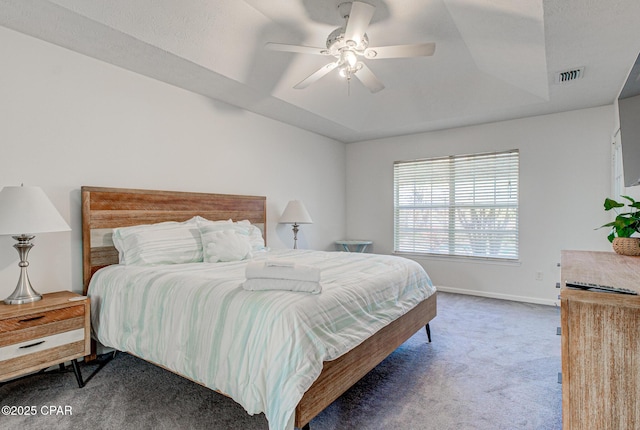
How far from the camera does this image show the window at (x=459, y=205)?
468 centimetres

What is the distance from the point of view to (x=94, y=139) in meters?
2.86

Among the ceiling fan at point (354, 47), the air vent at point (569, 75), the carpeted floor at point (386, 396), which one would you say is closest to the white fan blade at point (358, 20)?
the ceiling fan at point (354, 47)

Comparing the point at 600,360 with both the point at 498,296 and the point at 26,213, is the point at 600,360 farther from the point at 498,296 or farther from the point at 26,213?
the point at 498,296

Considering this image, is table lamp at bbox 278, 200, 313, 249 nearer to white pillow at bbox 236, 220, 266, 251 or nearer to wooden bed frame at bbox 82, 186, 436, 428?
wooden bed frame at bbox 82, 186, 436, 428

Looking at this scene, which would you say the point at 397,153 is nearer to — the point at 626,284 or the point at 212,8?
the point at 212,8

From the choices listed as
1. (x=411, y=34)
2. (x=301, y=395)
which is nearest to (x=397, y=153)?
(x=411, y=34)

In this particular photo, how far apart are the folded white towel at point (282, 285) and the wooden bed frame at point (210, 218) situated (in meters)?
0.38

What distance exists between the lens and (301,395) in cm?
149

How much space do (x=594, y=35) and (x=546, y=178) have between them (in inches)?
92.5

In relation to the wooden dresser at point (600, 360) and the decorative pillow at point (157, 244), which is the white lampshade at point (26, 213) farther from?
the wooden dresser at point (600, 360)

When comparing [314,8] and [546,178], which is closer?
[314,8]

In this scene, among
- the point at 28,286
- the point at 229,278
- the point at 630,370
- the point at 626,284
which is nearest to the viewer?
the point at 630,370

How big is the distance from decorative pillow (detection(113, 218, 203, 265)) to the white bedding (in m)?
0.14

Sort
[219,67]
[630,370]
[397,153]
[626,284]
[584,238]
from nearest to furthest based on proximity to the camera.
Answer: [630,370] → [626,284] → [219,67] → [584,238] → [397,153]
